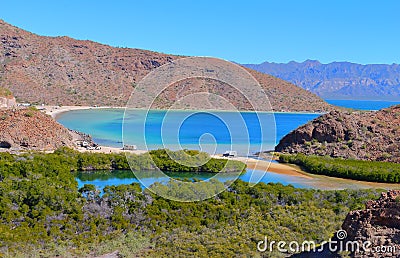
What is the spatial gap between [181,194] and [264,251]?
725 centimetres

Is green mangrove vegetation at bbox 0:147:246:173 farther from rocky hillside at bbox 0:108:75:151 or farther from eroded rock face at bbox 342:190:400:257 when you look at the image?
eroded rock face at bbox 342:190:400:257

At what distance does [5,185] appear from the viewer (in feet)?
67.9

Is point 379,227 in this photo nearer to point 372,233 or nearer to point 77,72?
point 372,233

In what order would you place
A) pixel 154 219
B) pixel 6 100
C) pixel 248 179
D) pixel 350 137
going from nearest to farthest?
pixel 154 219
pixel 248 179
pixel 350 137
pixel 6 100

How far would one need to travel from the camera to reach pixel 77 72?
128500 millimetres

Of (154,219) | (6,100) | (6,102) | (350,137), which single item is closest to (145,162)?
(154,219)

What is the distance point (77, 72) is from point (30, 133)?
91.0 metres

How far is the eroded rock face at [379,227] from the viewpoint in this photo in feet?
36.6

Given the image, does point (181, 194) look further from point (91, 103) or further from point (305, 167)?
point (91, 103)

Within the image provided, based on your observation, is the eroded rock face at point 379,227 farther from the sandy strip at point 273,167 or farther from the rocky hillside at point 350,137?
the rocky hillside at point 350,137

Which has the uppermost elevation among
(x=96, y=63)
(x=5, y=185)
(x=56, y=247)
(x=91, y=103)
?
(x=96, y=63)

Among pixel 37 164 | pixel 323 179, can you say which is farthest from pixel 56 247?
pixel 323 179

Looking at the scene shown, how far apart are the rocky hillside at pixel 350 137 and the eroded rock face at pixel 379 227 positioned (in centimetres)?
2981

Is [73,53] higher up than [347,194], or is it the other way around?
[73,53]
